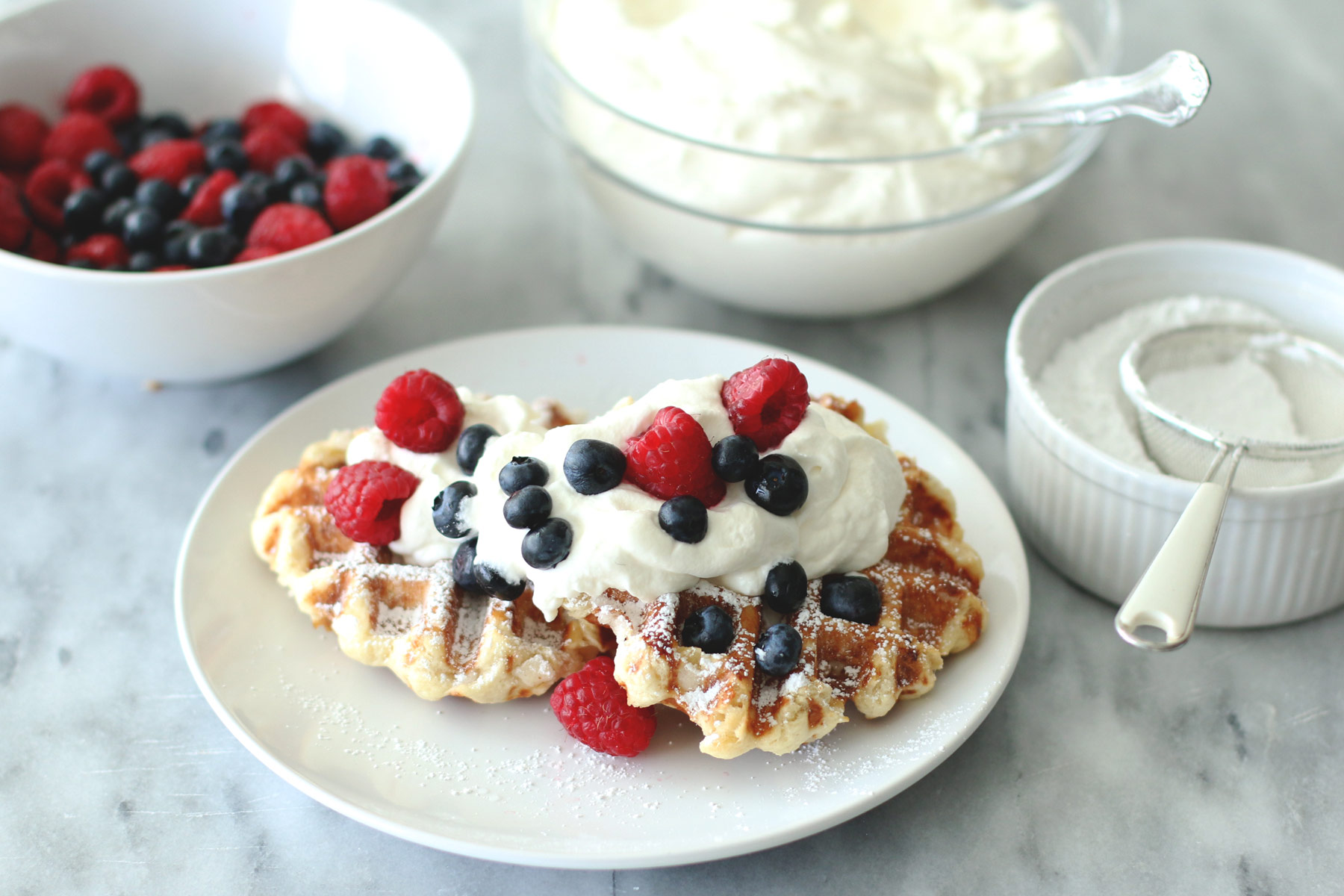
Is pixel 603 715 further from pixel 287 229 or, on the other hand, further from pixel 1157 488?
pixel 287 229

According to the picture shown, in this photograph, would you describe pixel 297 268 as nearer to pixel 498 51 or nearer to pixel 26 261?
pixel 26 261

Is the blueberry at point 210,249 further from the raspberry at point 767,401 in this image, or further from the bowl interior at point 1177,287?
the bowl interior at point 1177,287

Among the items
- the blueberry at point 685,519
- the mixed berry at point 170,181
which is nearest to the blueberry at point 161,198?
the mixed berry at point 170,181

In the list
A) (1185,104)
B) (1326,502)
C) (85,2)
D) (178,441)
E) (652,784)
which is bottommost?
(178,441)

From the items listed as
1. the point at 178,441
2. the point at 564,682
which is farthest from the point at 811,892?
the point at 178,441

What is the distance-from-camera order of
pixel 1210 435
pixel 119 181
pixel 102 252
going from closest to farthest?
pixel 1210 435 → pixel 102 252 → pixel 119 181

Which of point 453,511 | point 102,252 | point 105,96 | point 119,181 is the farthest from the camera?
point 105,96

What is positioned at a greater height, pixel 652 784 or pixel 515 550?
pixel 515 550

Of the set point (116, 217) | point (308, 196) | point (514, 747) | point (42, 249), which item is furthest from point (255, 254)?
point (514, 747)
